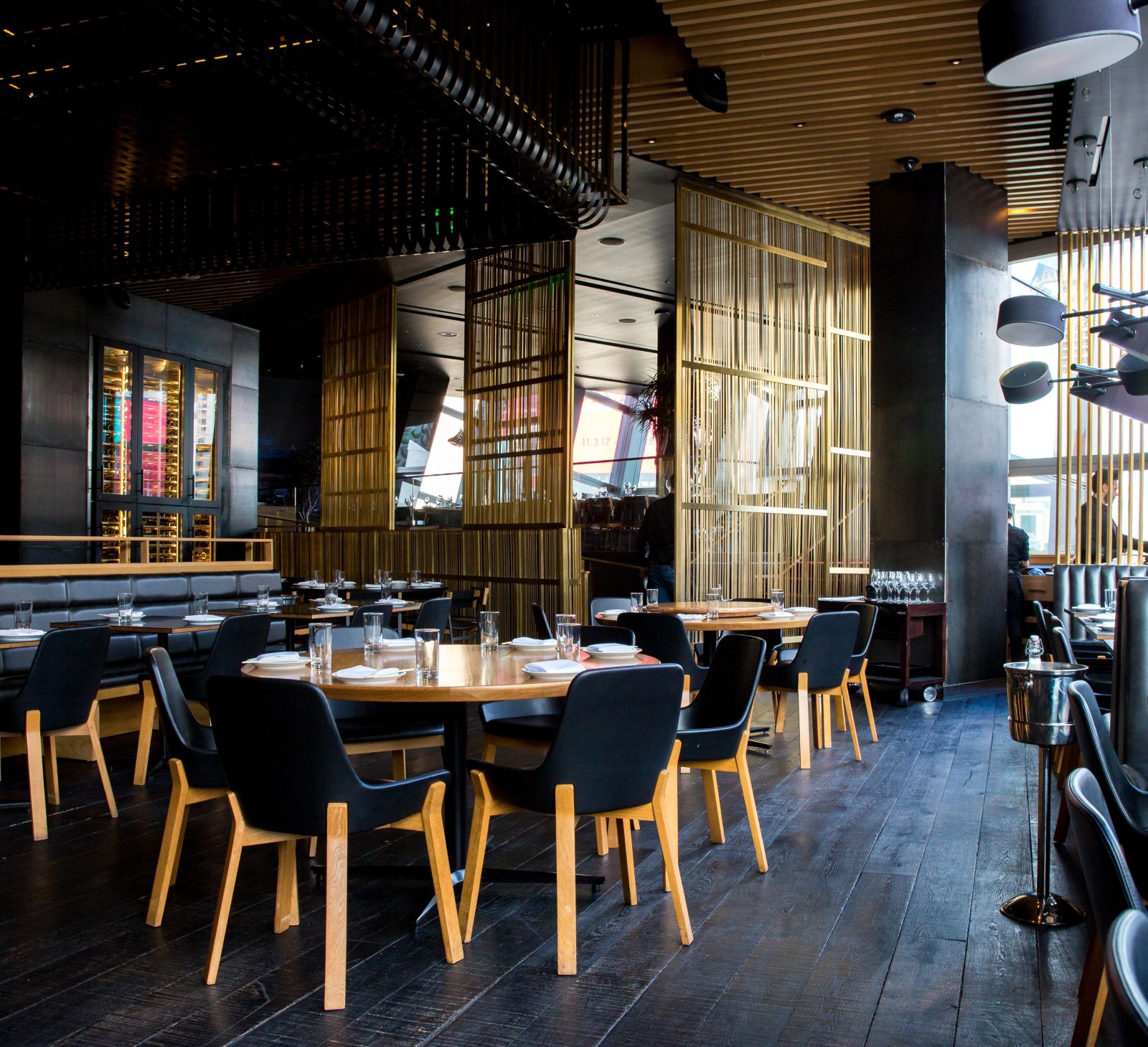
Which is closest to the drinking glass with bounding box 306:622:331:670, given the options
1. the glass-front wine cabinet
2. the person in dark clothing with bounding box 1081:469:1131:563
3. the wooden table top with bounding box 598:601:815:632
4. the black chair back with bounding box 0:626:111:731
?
the black chair back with bounding box 0:626:111:731

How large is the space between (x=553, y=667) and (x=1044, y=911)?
1.77 meters

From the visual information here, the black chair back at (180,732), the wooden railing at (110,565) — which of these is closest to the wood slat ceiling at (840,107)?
the wooden railing at (110,565)

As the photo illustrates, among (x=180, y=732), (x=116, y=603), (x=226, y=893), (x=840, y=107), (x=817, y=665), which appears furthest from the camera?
(x=840, y=107)

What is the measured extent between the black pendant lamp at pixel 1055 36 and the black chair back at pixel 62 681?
4.44 meters

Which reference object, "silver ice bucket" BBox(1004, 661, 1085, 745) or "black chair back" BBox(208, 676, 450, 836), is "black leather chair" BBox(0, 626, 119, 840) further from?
"silver ice bucket" BBox(1004, 661, 1085, 745)

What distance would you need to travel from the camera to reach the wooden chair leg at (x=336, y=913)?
259 cm

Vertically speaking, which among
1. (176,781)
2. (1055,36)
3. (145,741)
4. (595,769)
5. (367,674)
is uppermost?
(1055,36)

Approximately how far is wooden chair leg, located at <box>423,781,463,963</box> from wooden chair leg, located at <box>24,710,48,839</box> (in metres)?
2.15

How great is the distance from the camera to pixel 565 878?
2.83 m

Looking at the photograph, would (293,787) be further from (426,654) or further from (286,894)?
(426,654)

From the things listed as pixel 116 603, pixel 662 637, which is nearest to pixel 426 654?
pixel 662 637

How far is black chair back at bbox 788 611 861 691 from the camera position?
518 centimetres

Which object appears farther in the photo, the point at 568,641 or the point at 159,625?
the point at 159,625

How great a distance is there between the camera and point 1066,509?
9.67m
